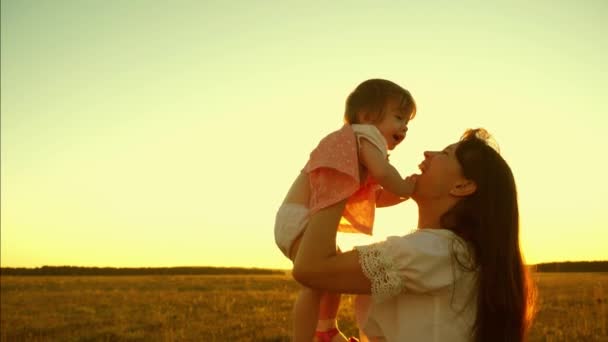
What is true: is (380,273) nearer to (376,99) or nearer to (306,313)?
(306,313)

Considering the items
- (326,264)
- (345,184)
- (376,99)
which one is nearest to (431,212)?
(345,184)

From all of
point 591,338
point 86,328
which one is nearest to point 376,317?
point 591,338

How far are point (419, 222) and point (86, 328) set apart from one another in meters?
10.9

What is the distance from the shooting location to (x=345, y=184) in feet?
11.1

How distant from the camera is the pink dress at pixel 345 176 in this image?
333 cm

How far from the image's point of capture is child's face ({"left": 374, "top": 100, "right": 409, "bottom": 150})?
397 cm

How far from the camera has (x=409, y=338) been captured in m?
2.91

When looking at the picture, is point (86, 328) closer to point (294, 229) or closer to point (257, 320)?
point (257, 320)

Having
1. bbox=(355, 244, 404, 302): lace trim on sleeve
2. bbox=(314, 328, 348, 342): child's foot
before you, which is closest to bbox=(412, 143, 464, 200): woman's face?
bbox=(355, 244, 404, 302): lace trim on sleeve

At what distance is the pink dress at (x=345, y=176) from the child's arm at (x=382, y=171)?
0.04 meters

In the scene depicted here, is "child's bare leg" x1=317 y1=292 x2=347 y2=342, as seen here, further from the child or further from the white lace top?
the white lace top

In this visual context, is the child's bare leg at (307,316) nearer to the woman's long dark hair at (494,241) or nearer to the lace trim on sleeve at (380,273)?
the lace trim on sleeve at (380,273)

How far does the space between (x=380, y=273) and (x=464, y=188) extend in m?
0.71

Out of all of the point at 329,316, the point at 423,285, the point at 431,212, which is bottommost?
the point at 329,316
